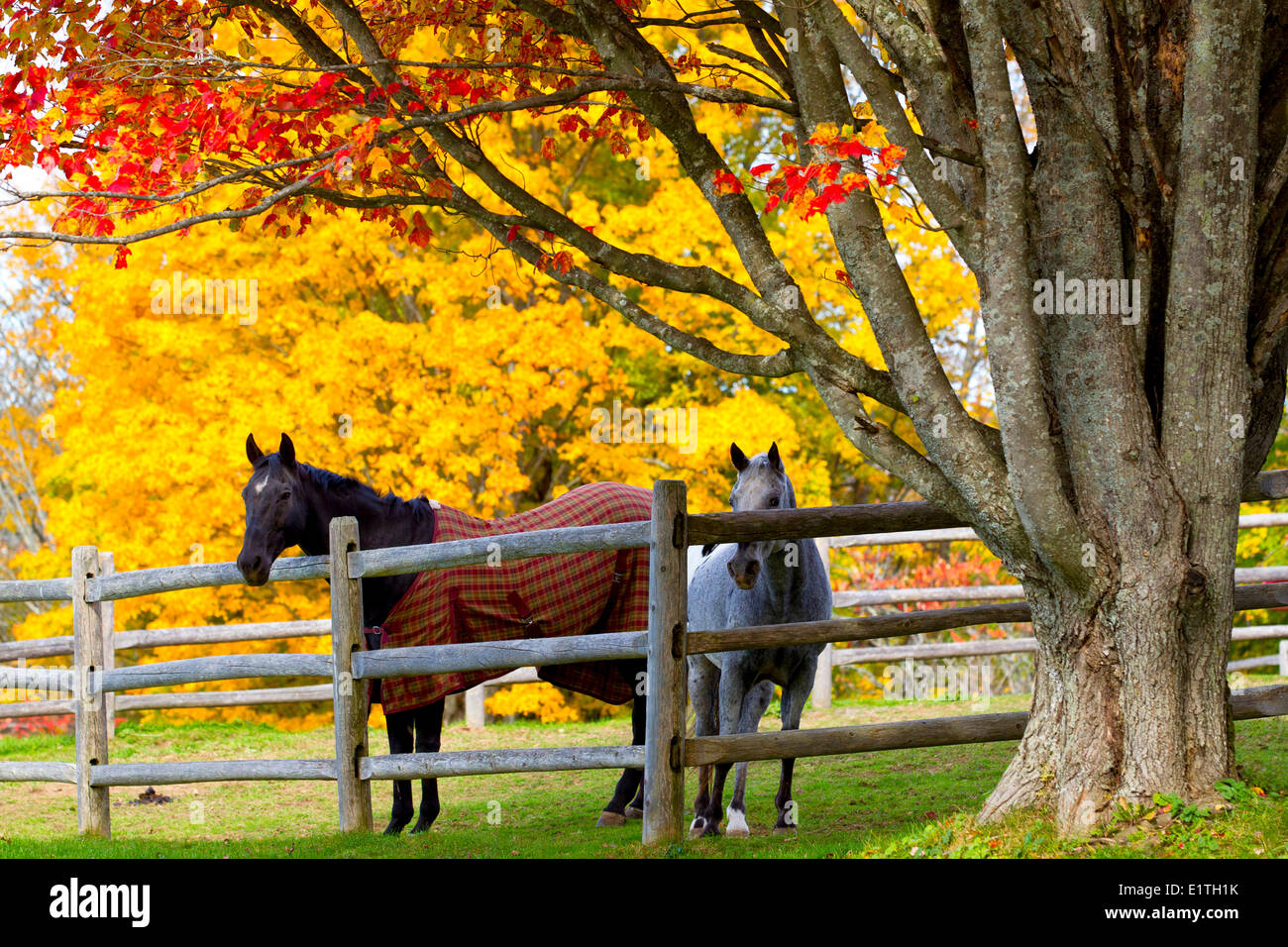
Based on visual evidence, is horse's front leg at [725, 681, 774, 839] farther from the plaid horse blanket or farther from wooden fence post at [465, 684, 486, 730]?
wooden fence post at [465, 684, 486, 730]

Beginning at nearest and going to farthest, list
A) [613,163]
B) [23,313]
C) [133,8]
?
[133,8] → [613,163] → [23,313]

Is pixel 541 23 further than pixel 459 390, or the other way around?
pixel 459 390

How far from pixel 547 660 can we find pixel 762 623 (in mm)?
1249

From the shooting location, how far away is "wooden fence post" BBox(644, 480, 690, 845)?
17.7ft

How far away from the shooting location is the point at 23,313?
20125 mm

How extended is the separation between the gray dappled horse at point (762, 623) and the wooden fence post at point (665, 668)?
0.42 metres

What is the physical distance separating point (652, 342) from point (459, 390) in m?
2.10

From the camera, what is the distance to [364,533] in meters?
6.87

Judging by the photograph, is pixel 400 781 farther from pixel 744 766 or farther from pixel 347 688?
pixel 744 766

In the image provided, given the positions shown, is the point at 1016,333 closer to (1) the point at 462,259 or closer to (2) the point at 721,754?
(2) the point at 721,754

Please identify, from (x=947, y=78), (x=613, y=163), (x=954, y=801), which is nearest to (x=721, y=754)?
(x=954, y=801)

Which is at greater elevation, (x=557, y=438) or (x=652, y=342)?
(x=652, y=342)

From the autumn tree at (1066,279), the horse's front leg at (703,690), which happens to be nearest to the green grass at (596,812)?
the autumn tree at (1066,279)

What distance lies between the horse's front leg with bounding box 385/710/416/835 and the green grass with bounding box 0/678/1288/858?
256 mm
